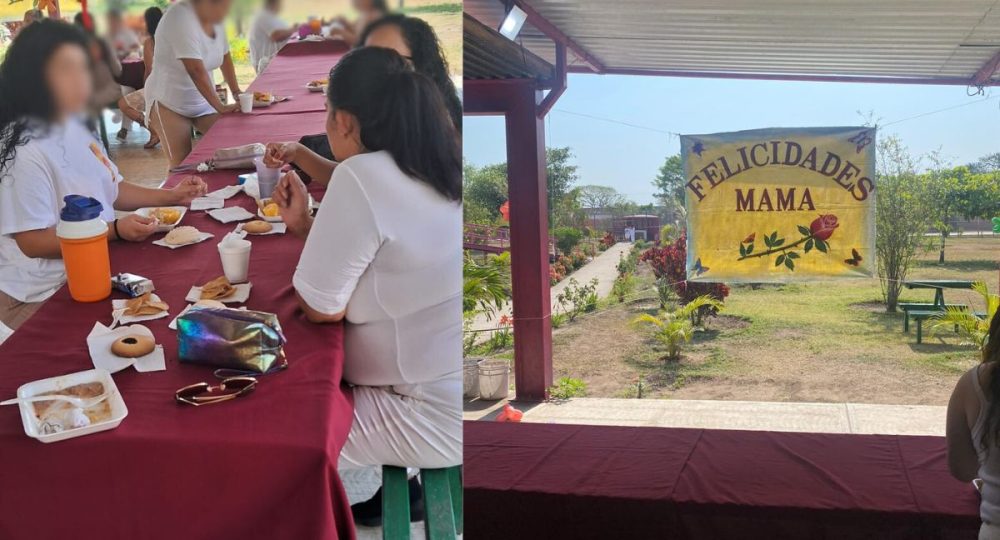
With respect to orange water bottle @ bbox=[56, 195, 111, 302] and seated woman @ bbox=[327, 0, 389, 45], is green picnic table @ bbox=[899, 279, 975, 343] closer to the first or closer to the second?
seated woman @ bbox=[327, 0, 389, 45]

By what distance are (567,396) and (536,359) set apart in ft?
0.26

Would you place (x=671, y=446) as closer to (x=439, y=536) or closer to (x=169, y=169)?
(x=439, y=536)

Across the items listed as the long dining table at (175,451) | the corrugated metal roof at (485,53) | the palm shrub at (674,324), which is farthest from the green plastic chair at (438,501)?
the corrugated metal roof at (485,53)

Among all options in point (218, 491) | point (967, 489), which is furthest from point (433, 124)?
point (967, 489)

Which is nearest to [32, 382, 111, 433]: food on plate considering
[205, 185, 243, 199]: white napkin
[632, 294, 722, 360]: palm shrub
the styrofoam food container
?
the styrofoam food container

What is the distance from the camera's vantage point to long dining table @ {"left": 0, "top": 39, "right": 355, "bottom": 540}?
1.04 meters

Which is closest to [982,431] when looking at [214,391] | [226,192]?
[214,391]

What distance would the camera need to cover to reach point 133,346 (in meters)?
1.10

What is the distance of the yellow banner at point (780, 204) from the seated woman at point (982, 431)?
183 mm

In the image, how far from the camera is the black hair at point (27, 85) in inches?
43.2

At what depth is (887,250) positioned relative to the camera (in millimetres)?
1045

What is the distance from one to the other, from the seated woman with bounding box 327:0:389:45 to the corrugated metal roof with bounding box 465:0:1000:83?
223 millimetres

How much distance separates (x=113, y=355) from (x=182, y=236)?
205 mm

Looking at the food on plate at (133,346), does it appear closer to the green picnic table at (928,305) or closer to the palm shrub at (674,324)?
the palm shrub at (674,324)
